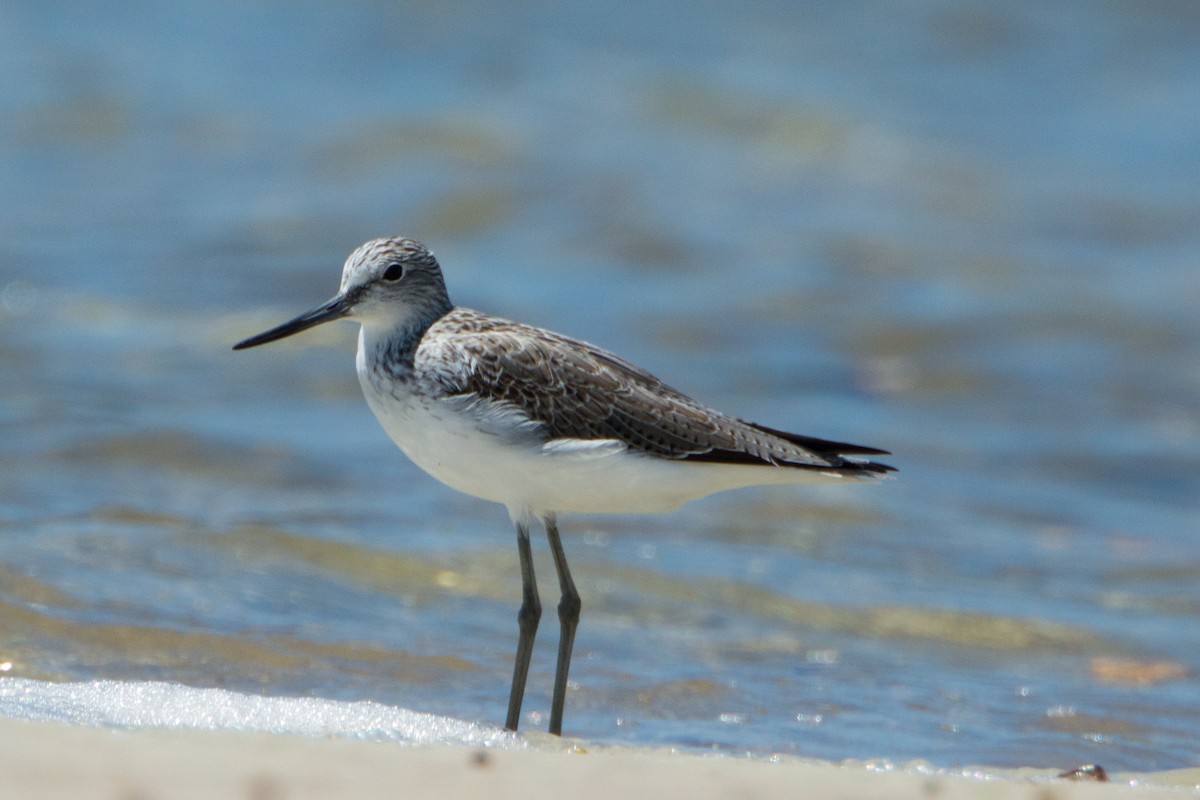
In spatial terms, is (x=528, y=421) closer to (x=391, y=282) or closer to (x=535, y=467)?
(x=535, y=467)

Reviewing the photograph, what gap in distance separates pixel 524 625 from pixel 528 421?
43.8 inches

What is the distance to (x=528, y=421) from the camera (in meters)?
6.72

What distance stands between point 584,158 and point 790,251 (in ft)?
9.35

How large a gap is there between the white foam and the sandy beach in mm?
1363

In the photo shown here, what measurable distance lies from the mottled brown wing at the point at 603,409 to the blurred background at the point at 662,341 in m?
1.28

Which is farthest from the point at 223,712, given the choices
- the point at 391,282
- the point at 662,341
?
the point at 662,341

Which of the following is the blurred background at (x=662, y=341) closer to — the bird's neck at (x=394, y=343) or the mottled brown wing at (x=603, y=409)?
the mottled brown wing at (x=603, y=409)

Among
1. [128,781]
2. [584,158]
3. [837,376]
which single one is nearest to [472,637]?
[128,781]

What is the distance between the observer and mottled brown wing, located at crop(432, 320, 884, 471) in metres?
6.79

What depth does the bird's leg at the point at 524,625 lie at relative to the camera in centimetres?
702

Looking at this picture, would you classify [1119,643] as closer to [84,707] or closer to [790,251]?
[84,707]

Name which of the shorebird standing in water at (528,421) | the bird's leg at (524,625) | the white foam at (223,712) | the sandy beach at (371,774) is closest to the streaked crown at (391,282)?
the shorebird standing in water at (528,421)

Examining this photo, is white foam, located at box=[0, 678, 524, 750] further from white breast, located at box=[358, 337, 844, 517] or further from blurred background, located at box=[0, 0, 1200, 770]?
white breast, located at box=[358, 337, 844, 517]

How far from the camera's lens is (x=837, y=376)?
13.7 meters
